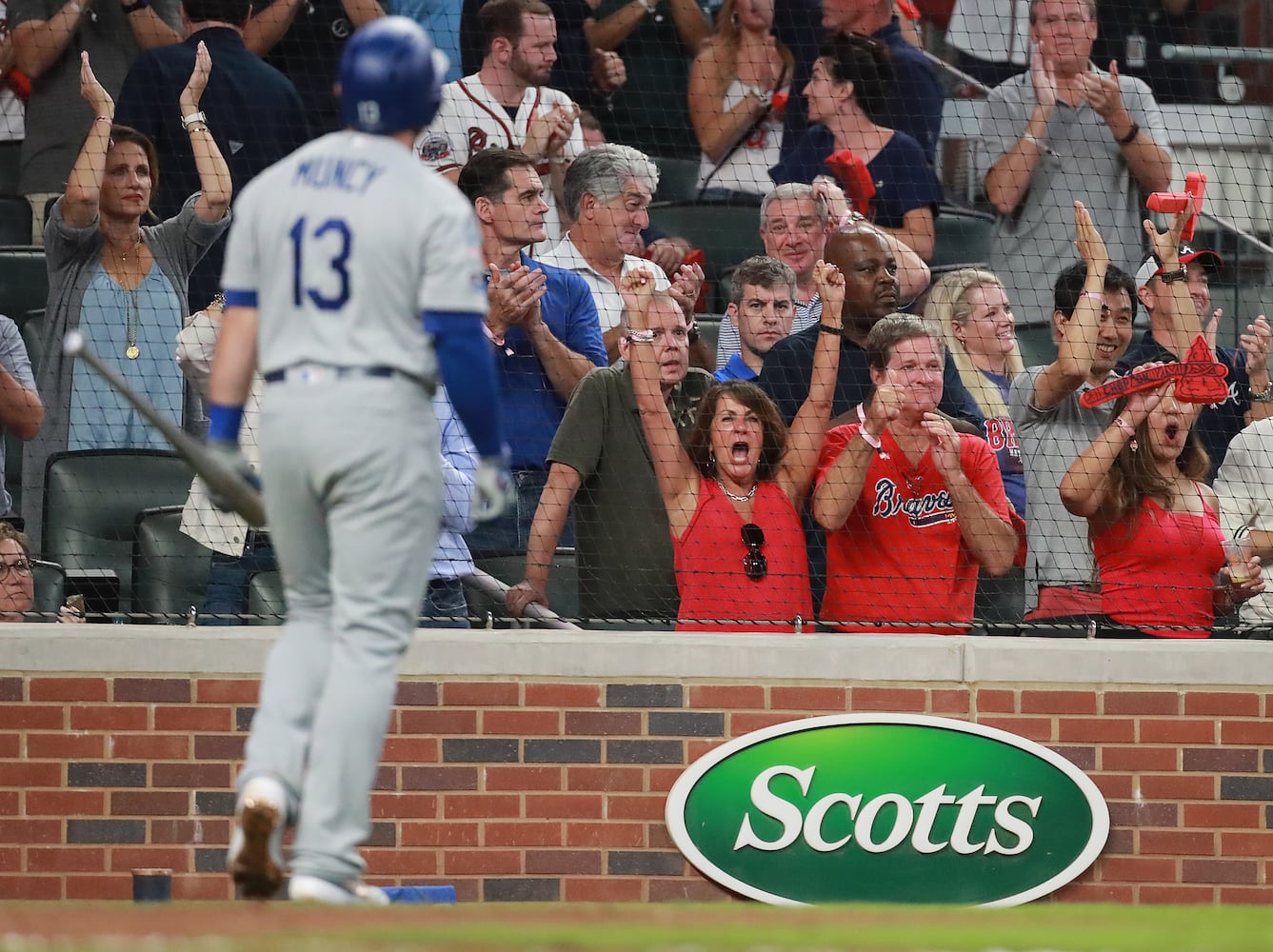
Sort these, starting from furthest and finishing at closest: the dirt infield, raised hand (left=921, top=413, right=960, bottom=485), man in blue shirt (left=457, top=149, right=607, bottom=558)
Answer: man in blue shirt (left=457, top=149, right=607, bottom=558) < raised hand (left=921, top=413, right=960, bottom=485) < the dirt infield

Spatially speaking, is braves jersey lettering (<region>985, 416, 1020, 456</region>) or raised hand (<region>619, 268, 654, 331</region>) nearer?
raised hand (<region>619, 268, 654, 331</region>)

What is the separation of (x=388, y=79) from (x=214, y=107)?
3.34 metres

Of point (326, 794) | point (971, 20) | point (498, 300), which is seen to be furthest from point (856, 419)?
point (971, 20)

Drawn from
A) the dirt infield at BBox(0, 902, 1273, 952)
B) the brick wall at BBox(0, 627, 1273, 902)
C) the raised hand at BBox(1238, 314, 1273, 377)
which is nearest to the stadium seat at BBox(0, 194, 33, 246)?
the brick wall at BBox(0, 627, 1273, 902)

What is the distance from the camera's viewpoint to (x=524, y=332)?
→ 5.72 m

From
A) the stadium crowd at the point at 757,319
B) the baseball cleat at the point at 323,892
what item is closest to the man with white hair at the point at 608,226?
the stadium crowd at the point at 757,319

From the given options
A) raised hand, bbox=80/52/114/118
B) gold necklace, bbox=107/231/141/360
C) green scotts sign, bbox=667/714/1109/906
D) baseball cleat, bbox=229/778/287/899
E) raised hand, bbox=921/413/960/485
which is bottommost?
green scotts sign, bbox=667/714/1109/906

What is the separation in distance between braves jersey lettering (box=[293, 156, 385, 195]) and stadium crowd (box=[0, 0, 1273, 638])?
6.51ft

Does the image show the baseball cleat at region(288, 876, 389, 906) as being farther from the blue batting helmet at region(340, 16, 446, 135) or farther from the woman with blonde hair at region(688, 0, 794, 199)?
the woman with blonde hair at region(688, 0, 794, 199)

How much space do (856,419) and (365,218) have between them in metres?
2.49

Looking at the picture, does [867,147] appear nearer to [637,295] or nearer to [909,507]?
[637,295]

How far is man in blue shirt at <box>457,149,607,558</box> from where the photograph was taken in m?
5.59

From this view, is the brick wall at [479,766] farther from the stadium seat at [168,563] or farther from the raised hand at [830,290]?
the raised hand at [830,290]

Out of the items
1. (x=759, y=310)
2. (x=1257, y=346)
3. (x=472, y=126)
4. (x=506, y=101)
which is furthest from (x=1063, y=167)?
(x=472, y=126)
